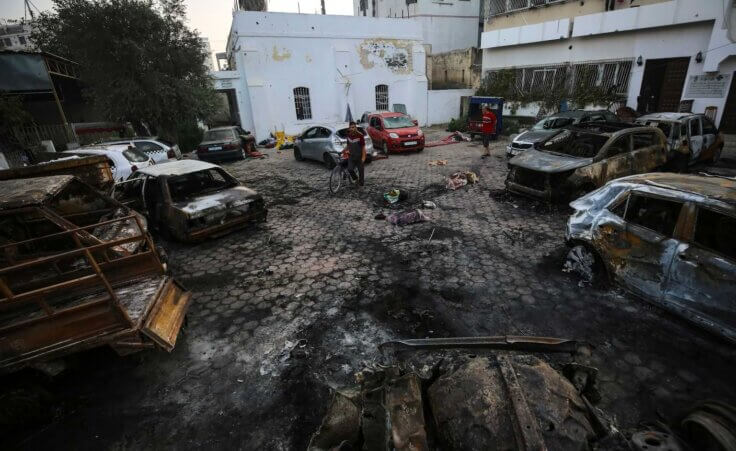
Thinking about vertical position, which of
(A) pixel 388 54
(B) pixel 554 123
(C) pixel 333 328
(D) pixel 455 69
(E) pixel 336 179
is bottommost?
(C) pixel 333 328

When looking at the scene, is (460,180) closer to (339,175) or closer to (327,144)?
(339,175)

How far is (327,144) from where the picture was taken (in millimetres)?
12602

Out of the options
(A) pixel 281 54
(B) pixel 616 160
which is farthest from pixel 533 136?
(A) pixel 281 54

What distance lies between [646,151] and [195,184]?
982cm

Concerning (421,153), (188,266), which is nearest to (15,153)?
(188,266)

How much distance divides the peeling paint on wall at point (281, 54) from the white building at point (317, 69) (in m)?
0.05

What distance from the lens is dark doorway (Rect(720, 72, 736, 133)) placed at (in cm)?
1241

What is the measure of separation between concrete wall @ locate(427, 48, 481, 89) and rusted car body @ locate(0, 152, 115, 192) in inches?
871

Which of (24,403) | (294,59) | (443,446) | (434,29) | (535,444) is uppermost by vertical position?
(434,29)

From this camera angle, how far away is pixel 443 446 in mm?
2096

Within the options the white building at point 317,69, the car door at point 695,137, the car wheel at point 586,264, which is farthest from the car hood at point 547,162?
the white building at point 317,69

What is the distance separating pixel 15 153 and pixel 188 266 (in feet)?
40.3

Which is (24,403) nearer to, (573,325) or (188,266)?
(188,266)

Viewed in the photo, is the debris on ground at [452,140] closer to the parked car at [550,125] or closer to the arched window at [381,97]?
the parked car at [550,125]
